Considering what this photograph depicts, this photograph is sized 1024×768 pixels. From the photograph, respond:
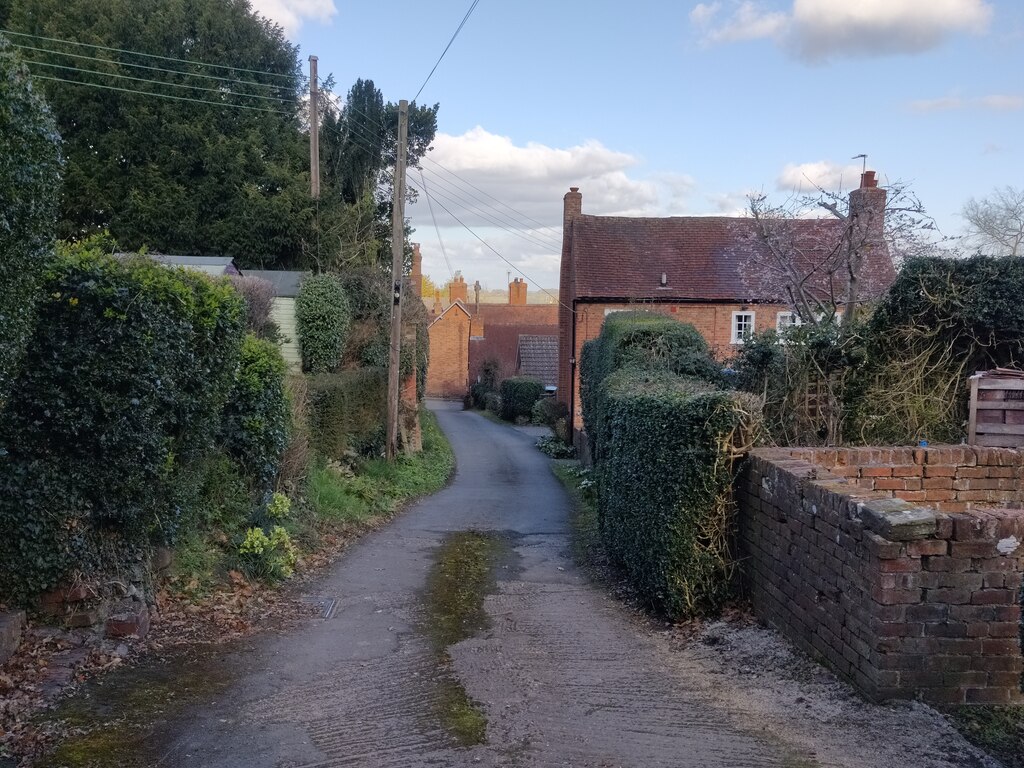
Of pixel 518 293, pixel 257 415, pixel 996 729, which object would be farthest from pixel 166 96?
pixel 518 293

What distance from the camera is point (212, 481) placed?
9039 mm

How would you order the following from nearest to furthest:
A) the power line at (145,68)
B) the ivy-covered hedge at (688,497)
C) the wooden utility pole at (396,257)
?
the ivy-covered hedge at (688,497) < the wooden utility pole at (396,257) < the power line at (145,68)

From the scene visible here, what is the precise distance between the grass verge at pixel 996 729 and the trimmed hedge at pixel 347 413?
38.6 feet

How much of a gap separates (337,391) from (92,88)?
2052 cm

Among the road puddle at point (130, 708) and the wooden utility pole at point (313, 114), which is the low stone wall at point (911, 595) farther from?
the wooden utility pole at point (313, 114)

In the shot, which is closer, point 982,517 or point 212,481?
point 982,517

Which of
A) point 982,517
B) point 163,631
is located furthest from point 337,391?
point 982,517

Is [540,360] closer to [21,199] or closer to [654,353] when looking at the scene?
[654,353]

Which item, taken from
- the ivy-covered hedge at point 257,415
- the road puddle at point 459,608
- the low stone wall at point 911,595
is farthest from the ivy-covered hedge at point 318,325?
the low stone wall at point 911,595

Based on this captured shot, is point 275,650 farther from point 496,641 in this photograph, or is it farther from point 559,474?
point 559,474

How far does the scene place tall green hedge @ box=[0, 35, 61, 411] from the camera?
16.0ft

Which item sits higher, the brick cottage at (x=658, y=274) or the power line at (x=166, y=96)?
the power line at (x=166, y=96)

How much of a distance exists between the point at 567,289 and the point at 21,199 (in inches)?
1195

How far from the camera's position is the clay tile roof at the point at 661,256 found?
32.0 m
